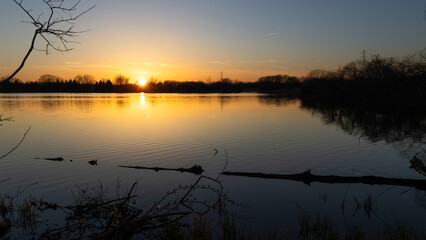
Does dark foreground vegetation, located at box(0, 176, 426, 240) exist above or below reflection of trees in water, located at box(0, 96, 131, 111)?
below

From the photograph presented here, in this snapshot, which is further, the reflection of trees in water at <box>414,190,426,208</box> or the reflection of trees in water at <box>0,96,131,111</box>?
the reflection of trees in water at <box>0,96,131,111</box>

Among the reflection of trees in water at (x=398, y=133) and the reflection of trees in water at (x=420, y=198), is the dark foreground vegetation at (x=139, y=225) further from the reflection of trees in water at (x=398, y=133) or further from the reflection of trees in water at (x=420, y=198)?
the reflection of trees in water at (x=398, y=133)

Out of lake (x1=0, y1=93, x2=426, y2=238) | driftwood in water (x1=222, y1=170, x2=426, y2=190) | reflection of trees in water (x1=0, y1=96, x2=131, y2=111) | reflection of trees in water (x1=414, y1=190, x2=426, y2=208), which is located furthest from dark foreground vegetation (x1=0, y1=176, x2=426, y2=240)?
reflection of trees in water (x1=0, y1=96, x2=131, y2=111)

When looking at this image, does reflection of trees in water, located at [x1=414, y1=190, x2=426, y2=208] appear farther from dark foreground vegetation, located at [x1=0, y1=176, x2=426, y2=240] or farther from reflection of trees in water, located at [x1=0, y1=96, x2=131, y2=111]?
reflection of trees in water, located at [x1=0, y1=96, x2=131, y2=111]

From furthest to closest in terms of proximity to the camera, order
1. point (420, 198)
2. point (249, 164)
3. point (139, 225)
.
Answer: point (249, 164) < point (420, 198) < point (139, 225)

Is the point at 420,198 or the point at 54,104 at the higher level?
the point at 54,104

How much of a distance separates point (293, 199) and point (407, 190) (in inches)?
208

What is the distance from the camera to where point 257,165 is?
18.2 meters

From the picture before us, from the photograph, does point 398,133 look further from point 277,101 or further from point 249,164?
point 277,101

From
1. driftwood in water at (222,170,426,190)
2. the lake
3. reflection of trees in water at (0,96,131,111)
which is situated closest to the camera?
the lake

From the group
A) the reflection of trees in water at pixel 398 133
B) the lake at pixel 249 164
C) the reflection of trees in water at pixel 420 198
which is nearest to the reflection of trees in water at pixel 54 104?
the lake at pixel 249 164

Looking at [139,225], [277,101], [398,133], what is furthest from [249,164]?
[277,101]

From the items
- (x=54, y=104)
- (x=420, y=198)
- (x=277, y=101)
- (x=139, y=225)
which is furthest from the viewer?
(x=277, y=101)

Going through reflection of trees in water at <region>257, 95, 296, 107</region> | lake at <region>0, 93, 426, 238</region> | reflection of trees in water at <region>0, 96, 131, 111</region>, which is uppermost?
reflection of trees in water at <region>0, 96, 131, 111</region>
